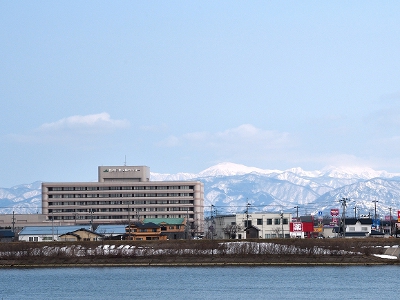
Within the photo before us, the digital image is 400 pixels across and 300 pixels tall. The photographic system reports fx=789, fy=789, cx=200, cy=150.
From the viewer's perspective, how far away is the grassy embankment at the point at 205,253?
90625 mm

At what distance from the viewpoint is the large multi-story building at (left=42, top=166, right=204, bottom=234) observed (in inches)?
7470

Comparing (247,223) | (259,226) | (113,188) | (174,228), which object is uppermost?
(113,188)

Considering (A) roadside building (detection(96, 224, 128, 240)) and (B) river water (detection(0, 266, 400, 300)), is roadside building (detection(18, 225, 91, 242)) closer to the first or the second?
(A) roadside building (detection(96, 224, 128, 240))

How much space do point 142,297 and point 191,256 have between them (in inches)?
1301

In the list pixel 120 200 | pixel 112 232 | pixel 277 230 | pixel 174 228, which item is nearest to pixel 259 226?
pixel 277 230

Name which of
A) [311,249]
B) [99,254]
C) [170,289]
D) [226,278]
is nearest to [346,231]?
[311,249]

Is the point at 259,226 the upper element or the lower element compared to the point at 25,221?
lower

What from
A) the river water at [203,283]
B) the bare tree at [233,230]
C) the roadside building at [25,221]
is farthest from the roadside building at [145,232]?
the roadside building at [25,221]

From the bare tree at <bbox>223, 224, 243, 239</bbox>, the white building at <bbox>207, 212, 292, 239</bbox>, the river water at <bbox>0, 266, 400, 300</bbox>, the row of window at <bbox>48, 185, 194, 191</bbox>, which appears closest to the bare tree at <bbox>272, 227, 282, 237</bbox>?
the white building at <bbox>207, 212, 292, 239</bbox>

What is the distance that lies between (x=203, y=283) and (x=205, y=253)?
24.6 metres

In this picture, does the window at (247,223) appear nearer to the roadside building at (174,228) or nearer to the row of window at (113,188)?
the roadside building at (174,228)

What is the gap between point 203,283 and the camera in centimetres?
6938

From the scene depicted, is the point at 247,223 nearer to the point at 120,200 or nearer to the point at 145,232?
the point at 145,232

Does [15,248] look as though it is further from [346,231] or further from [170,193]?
[170,193]
